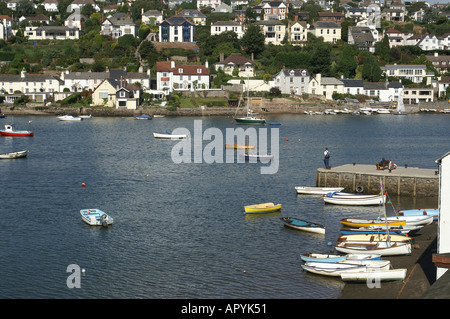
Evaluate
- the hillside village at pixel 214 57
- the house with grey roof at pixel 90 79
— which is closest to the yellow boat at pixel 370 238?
the hillside village at pixel 214 57

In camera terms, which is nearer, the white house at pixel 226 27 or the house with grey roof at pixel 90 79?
the house with grey roof at pixel 90 79

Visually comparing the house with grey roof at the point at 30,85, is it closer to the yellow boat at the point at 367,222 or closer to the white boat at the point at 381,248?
the yellow boat at the point at 367,222

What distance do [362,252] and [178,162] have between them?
28735 mm

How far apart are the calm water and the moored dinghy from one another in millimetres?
433

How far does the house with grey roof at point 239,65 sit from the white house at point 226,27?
49.9 feet

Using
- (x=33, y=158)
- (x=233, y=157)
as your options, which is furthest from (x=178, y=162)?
(x=33, y=158)

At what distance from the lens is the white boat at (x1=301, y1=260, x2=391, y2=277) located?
80.2ft

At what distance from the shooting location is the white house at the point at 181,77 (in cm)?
9950

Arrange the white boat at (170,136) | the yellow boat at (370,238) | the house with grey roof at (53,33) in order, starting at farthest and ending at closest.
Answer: the house with grey roof at (53,33)
the white boat at (170,136)
the yellow boat at (370,238)

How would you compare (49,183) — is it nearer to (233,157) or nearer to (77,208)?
(77,208)

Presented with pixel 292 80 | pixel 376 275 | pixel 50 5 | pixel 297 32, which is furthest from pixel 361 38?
pixel 376 275

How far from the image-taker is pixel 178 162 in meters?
53.8

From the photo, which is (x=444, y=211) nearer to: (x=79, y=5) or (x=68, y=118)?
(x=68, y=118)
